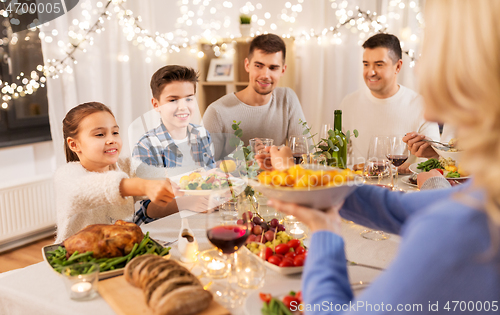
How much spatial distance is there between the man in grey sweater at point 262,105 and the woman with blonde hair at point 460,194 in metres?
2.10

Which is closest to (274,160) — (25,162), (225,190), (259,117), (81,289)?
(225,190)

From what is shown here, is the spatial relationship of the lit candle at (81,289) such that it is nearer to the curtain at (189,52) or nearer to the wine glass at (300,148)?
the wine glass at (300,148)

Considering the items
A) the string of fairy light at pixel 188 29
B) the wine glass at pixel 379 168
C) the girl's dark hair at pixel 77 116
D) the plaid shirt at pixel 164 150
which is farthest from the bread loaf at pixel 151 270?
the string of fairy light at pixel 188 29

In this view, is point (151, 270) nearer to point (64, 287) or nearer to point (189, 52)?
point (64, 287)

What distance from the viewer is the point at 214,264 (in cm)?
100

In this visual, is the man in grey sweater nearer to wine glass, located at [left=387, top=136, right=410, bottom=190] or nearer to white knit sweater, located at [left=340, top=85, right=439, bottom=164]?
white knit sweater, located at [left=340, top=85, right=439, bottom=164]

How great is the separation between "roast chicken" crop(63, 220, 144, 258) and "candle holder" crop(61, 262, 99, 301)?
4.9 inches

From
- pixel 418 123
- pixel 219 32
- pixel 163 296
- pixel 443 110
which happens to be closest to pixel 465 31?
pixel 443 110

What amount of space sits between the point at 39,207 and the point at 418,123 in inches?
115

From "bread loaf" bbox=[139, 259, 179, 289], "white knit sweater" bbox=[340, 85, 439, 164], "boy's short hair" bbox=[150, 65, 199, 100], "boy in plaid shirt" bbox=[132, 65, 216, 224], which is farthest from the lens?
"white knit sweater" bbox=[340, 85, 439, 164]

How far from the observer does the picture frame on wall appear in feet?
12.3

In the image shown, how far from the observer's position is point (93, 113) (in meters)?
1.66

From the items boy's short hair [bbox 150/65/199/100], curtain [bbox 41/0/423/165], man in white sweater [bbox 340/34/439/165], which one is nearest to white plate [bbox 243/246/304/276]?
boy's short hair [bbox 150/65/199/100]

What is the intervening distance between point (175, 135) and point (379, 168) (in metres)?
0.87
